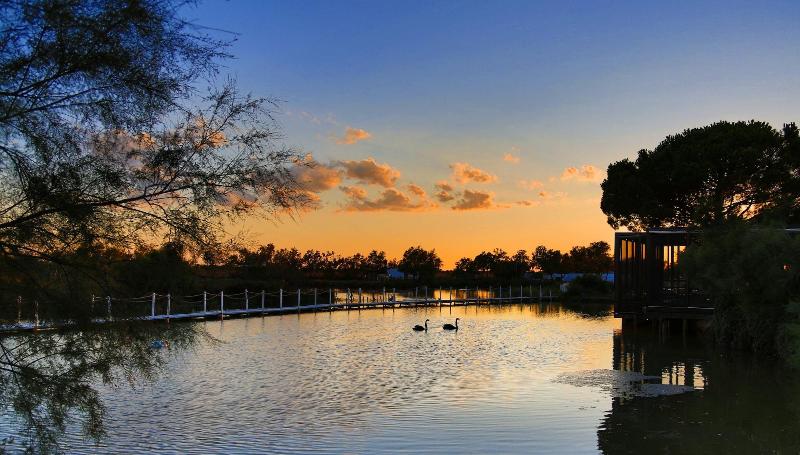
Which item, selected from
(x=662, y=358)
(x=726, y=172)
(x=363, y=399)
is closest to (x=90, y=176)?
(x=363, y=399)

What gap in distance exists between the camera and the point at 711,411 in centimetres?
1132

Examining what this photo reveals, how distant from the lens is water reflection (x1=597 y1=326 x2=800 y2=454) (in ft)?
30.3

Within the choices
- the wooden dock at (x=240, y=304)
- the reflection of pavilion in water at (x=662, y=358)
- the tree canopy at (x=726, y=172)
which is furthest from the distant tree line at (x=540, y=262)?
the reflection of pavilion in water at (x=662, y=358)

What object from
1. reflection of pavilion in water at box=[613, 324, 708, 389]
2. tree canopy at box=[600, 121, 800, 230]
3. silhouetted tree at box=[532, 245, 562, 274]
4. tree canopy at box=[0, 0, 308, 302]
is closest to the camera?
tree canopy at box=[0, 0, 308, 302]

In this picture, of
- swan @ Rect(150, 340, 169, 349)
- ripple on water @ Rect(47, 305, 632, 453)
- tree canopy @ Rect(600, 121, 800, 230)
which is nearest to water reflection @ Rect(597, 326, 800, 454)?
ripple on water @ Rect(47, 305, 632, 453)

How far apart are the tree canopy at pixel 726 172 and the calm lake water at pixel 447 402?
17680 mm

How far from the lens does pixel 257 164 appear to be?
6531 mm

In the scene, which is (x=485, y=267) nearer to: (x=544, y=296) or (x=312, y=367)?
(x=544, y=296)

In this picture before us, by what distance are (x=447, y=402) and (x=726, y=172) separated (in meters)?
29.2

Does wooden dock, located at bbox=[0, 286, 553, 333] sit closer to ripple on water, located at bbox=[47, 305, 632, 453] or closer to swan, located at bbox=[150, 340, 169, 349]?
swan, located at bbox=[150, 340, 169, 349]

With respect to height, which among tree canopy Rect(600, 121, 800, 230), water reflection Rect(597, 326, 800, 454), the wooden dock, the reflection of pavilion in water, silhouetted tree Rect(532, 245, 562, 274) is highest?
tree canopy Rect(600, 121, 800, 230)

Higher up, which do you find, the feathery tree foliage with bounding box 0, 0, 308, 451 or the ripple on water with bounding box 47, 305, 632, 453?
the feathery tree foliage with bounding box 0, 0, 308, 451

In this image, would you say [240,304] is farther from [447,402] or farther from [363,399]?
[447,402]

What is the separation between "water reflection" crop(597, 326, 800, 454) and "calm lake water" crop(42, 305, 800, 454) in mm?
30
